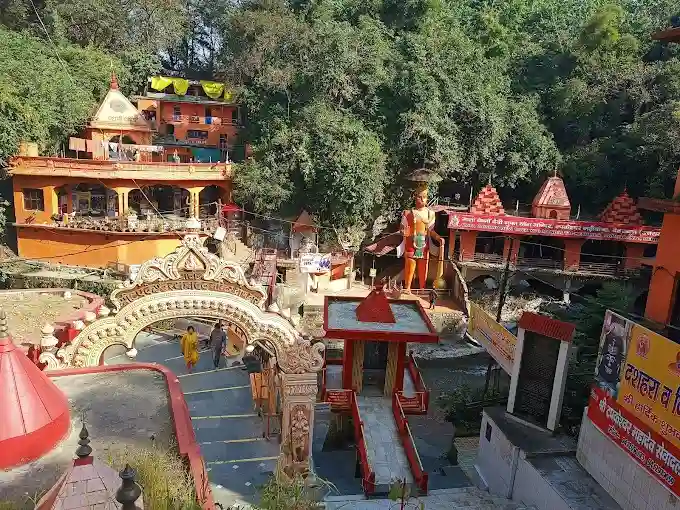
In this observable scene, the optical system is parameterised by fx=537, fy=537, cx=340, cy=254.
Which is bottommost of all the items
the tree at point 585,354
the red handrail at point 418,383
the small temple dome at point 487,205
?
the red handrail at point 418,383

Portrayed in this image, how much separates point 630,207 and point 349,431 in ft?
71.3

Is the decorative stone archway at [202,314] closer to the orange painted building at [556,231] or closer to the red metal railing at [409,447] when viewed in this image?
the red metal railing at [409,447]

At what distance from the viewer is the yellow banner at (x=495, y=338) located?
14.1m

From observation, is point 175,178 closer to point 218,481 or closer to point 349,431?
point 349,431

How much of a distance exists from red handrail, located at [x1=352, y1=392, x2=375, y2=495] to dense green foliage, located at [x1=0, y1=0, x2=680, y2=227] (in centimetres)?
1657

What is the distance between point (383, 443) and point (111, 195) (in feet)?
80.2

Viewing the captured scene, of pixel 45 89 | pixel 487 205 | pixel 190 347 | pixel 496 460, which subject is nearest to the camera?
pixel 496 460

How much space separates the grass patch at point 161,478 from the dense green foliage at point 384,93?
22660 mm

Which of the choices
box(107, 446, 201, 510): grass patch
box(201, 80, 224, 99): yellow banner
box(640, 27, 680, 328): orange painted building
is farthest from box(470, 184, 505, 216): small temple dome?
box(107, 446, 201, 510): grass patch

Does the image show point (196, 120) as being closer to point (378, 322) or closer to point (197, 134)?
point (197, 134)

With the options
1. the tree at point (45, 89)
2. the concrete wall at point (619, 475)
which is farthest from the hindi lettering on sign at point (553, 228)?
the tree at point (45, 89)

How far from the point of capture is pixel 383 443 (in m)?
12.8

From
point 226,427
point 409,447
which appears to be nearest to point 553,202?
point 409,447

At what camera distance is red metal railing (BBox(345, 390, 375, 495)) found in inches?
436
